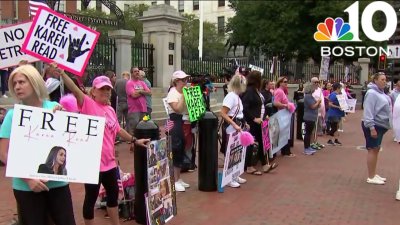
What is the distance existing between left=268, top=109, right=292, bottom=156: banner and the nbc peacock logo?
27007mm

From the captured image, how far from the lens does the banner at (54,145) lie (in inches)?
130

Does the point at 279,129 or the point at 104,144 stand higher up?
the point at 104,144

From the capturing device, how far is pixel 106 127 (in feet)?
15.3

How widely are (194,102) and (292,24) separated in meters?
32.1

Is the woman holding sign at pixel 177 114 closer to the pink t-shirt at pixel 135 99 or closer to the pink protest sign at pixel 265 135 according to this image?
the pink protest sign at pixel 265 135

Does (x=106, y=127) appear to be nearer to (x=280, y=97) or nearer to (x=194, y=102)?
(x=194, y=102)

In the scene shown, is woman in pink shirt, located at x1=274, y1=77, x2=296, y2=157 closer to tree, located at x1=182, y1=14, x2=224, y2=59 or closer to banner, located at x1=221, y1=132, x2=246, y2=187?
banner, located at x1=221, y1=132, x2=246, y2=187

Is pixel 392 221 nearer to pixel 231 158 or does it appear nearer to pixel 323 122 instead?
pixel 231 158

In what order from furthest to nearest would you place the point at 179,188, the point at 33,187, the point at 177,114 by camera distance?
1. the point at 179,188
2. the point at 177,114
3. the point at 33,187

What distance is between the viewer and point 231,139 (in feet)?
22.9

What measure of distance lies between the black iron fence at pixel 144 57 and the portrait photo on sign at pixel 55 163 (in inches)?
554

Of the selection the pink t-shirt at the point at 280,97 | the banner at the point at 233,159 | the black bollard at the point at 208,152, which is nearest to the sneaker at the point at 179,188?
the black bollard at the point at 208,152

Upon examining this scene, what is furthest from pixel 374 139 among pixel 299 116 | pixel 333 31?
pixel 333 31

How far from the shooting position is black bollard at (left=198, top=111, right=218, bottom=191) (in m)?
7.22
